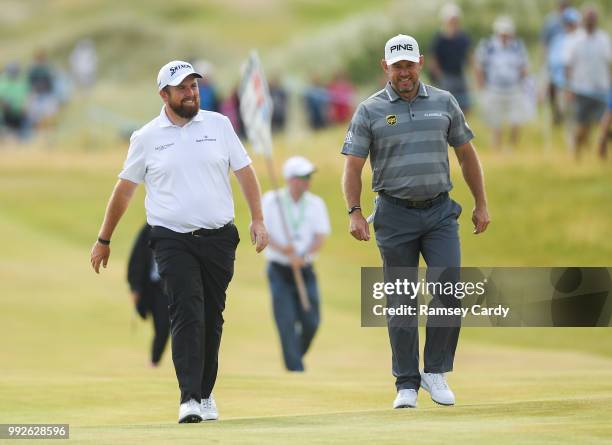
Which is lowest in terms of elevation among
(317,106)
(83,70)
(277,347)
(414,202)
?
(277,347)

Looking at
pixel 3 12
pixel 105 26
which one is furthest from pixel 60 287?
pixel 3 12

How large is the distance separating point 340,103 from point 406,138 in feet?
80.8

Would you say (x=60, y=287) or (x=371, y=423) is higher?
(x=371, y=423)

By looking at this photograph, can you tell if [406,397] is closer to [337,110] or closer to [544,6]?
[337,110]

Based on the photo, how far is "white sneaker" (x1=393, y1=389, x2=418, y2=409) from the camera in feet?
33.0

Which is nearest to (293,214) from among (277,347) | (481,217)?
(277,347)

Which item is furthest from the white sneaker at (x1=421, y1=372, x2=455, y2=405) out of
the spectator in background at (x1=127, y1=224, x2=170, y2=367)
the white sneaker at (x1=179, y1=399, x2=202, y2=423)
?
the spectator in background at (x1=127, y1=224, x2=170, y2=367)

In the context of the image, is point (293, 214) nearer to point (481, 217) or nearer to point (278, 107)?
point (481, 217)

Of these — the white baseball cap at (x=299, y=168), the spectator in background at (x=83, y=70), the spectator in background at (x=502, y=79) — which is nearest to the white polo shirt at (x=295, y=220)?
the white baseball cap at (x=299, y=168)

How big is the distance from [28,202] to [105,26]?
56801mm

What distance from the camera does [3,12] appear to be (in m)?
106

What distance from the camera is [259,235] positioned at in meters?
9.84

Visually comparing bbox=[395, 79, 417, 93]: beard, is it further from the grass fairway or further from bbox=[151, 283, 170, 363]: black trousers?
bbox=[151, 283, 170, 363]: black trousers

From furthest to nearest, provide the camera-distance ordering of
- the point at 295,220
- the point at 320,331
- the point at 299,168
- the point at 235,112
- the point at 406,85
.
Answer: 1. the point at 235,112
2. the point at 320,331
3. the point at 295,220
4. the point at 299,168
5. the point at 406,85
